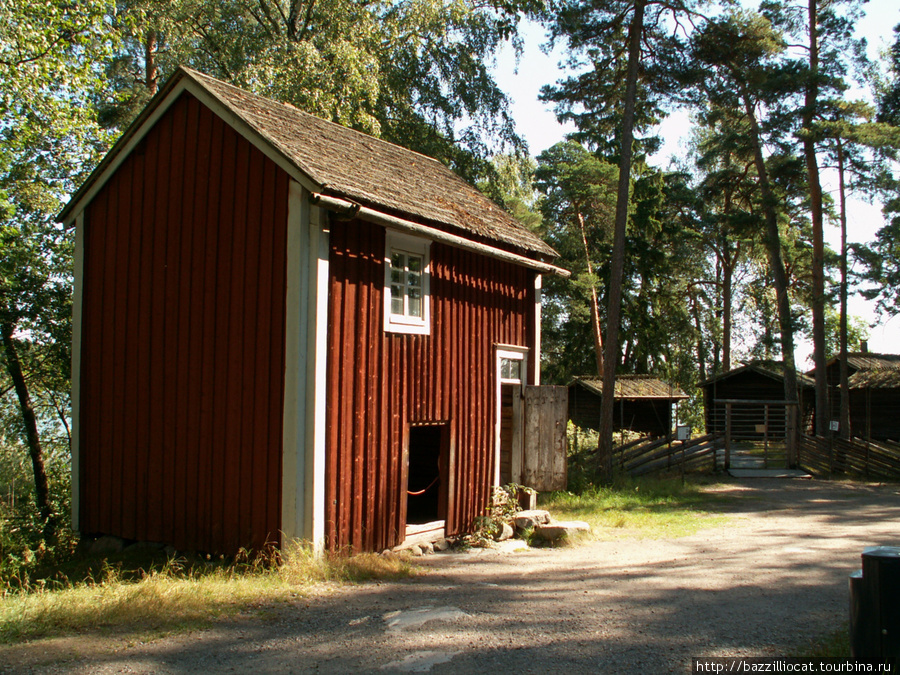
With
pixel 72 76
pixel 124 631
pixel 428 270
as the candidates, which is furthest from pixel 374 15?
pixel 124 631

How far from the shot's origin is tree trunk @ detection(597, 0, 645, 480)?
1798cm

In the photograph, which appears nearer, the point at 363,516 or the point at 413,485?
the point at 363,516

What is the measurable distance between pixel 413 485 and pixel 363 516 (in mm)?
5067

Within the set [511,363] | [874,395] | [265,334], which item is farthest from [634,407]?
[265,334]

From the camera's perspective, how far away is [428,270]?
411 inches

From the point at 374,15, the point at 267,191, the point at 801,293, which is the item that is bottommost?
the point at 267,191

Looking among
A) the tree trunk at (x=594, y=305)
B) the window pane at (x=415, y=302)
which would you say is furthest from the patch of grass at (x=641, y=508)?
the tree trunk at (x=594, y=305)

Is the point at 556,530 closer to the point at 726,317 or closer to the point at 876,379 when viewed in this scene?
the point at 876,379

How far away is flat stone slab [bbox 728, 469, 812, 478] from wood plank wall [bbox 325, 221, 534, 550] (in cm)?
1171

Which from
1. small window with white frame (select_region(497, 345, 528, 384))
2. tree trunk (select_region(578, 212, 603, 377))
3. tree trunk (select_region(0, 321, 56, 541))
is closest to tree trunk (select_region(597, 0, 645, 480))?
small window with white frame (select_region(497, 345, 528, 384))

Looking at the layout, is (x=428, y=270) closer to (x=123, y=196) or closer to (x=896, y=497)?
(x=123, y=196)

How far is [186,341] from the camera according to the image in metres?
9.59

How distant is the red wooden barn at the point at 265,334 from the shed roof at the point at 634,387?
17951 mm

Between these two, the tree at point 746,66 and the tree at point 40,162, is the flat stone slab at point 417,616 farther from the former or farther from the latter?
the tree at point 746,66
